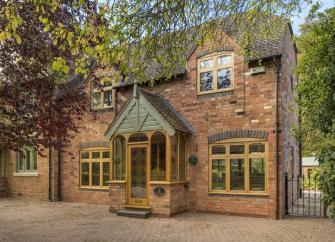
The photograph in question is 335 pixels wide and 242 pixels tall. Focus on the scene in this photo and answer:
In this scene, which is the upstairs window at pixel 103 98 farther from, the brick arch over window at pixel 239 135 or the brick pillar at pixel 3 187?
the brick pillar at pixel 3 187

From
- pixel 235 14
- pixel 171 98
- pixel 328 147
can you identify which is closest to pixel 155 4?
pixel 235 14

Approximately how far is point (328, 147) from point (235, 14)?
347cm

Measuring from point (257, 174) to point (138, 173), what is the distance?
14.2ft

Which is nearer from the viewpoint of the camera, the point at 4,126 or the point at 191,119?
Result: the point at 4,126

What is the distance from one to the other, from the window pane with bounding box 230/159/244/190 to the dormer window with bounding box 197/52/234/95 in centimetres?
268

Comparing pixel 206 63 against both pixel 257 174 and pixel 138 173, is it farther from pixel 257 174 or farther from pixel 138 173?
pixel 138 173

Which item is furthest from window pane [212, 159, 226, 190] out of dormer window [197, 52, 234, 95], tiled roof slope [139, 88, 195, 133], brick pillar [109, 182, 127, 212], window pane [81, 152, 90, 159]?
window pane [81, 152, 90, 159]

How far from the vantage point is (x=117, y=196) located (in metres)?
13.1

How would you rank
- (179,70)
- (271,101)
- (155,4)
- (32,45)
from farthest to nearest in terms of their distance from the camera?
(179,70) < (271,101) < (32,45) < (155,4)

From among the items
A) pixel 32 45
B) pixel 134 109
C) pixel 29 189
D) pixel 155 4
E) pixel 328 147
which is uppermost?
pixel 155 4

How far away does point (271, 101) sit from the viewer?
38.3 ft

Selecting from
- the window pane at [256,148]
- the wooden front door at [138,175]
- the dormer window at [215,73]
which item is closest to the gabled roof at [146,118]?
the wooden front door at [138,175]

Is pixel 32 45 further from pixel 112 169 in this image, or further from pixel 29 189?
pixel 29 189

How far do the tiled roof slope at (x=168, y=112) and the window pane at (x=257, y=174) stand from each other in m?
2.62
